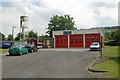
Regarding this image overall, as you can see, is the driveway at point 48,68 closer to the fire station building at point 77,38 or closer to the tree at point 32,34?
the fire station building at point 77,38

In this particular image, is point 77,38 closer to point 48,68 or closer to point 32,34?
point 48,68

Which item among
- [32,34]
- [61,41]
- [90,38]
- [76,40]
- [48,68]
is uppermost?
[32,34]

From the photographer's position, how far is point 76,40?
63219mm

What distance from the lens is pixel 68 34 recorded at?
64.6m

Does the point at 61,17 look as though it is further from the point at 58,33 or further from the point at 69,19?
the point at 58,33

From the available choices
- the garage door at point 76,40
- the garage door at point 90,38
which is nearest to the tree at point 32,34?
the garage door at point 76,40

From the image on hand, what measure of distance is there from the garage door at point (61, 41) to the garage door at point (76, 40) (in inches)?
60.8

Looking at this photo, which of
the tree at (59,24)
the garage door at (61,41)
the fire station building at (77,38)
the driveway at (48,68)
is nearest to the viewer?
the driveway at (48,68)

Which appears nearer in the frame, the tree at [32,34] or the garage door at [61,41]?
the garage door at [61,41]

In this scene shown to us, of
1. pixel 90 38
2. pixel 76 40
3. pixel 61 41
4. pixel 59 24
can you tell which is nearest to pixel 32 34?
pixel 59 24

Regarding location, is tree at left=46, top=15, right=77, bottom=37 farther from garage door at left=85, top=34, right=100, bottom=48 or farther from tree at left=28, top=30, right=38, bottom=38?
garage door at left=85, top=34, right=100, bottom=48

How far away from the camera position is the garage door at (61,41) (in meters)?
64.6

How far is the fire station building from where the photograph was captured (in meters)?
60.1

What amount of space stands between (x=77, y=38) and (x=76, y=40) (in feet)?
1.72
